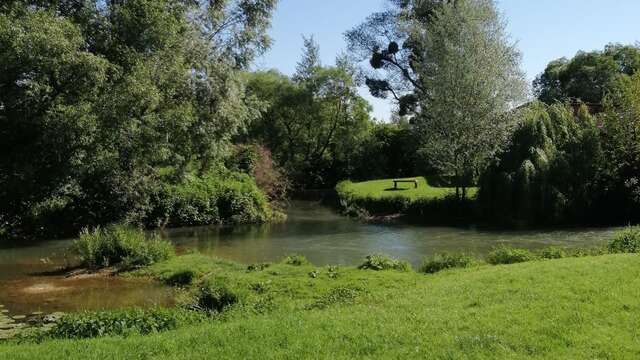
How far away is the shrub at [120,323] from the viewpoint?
9695 mm

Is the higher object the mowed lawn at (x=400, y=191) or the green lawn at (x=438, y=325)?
the mowed lawn at (x=400, y=191)

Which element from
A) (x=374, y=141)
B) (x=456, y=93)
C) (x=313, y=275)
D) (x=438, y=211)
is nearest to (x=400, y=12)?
(x=374, y=141)

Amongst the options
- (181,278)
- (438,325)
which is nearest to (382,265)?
(181,278)

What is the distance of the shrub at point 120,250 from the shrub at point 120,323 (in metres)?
8.29

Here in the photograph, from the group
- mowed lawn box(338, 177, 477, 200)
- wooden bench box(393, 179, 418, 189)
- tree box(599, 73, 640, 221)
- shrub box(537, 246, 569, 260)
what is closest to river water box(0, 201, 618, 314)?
tree box(599, 73, 640, 221)

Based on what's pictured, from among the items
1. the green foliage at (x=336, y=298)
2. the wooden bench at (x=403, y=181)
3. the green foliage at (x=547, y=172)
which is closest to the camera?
the green foliage at (x=336, y=298)

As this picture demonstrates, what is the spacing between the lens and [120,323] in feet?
32.7

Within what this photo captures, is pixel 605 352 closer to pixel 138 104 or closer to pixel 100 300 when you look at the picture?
pixel 100 300

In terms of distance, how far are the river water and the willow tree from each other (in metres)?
6.01

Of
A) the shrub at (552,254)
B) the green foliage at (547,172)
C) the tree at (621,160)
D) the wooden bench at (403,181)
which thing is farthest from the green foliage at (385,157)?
the shrub at (552,254)

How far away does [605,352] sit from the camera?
282 inches

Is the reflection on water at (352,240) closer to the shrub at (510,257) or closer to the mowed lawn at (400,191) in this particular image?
the mowed lawn at (400,191)

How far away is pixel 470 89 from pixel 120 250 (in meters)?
20.1

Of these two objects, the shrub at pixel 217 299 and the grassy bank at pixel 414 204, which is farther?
the grassy bank at pixel 414 204
